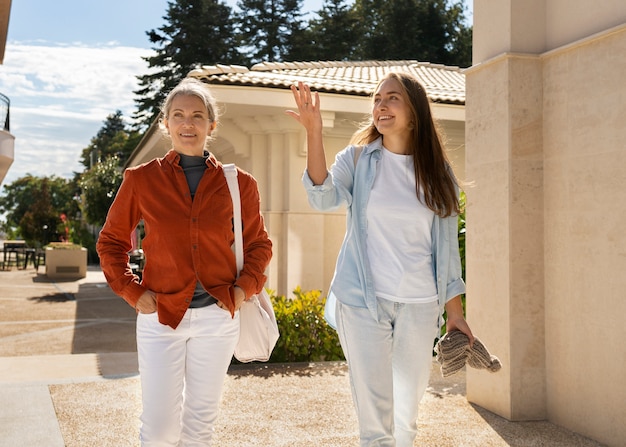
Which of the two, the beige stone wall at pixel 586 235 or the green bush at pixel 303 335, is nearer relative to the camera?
the beige stone wall at pixel 586 235

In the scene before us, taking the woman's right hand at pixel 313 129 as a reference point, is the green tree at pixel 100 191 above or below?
above

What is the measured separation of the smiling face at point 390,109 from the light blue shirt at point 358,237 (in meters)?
0.11

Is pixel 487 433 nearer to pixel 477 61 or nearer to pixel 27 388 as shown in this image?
pixel 477 61

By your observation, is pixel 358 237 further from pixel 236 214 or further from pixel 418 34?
pixel 418 34

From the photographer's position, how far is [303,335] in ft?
24.2

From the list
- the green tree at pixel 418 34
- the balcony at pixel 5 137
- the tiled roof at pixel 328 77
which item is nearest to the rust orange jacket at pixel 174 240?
the tiled roof at pixel 328 77

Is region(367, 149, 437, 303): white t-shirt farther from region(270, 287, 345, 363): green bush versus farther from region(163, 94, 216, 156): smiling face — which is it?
region(270, 287, 345, 363): green bush

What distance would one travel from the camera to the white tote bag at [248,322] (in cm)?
289

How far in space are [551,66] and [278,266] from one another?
5.73m

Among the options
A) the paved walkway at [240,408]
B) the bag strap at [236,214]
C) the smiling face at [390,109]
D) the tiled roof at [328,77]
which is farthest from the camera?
the tiled roof at [328,77]

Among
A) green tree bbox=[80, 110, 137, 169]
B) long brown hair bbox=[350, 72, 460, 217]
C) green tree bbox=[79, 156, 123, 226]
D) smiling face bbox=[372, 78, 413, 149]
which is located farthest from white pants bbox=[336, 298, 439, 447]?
green tree bbox=[80, 110, 137, 169]

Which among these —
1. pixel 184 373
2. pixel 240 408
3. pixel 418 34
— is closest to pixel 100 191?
pixel 418 34

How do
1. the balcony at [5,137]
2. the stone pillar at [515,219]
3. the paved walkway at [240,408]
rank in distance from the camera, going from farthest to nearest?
the balcony at [5,137] → the stone pillar at [515,219] → the paved walkway at [240,408]

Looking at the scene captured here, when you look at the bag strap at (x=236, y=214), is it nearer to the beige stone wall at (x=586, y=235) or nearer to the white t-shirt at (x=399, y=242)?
the white t-shirt at (x=399, y=242)
